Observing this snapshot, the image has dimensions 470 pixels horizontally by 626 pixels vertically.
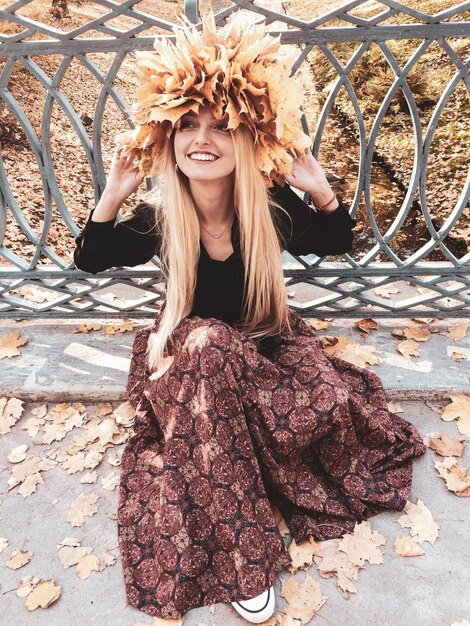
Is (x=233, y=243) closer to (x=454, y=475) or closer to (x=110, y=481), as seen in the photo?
(x=110, y=481)

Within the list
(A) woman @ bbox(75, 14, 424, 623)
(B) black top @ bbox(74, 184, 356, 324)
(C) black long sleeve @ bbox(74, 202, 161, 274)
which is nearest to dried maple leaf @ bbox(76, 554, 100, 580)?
(A) woman @ bbox(75, 14, 424, 623)

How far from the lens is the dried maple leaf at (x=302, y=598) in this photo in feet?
6.02

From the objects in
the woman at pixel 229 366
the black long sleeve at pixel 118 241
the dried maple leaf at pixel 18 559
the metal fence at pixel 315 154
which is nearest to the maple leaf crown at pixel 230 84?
the woman at pixel 229 366

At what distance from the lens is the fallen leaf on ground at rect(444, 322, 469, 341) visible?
9.63 feet

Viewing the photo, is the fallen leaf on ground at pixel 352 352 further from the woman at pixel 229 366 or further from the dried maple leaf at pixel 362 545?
the dried maple leaf at pixel 362 545

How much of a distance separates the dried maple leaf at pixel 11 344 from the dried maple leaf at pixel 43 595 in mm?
1365

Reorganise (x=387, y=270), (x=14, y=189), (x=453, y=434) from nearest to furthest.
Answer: (x=453, y=434)
(x=387, y=270)
(x=14, y=189)

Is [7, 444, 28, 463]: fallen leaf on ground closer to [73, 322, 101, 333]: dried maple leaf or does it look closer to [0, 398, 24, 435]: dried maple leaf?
[0, 398, 24, 435]: dried maple leaf

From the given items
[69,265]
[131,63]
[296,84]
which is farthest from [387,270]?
[131,63]

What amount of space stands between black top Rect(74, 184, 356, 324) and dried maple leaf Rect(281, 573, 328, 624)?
108cm

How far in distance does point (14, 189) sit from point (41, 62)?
4292 mm

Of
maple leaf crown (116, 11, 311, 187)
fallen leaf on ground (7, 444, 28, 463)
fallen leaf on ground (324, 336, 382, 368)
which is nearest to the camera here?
maple leaf crown (116, 11, 311, 187)

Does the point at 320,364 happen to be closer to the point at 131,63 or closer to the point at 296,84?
the point at 296,84

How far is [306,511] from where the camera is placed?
211 cm
